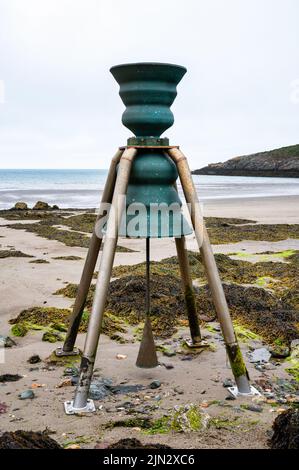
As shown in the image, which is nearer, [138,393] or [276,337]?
[138,393]

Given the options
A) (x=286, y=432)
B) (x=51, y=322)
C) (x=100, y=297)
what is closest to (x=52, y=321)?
(x=51, y=322)

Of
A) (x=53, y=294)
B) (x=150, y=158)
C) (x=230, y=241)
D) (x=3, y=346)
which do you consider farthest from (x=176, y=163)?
(x=230, y=241)

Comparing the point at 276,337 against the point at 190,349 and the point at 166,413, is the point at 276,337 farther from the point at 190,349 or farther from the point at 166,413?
the point at 166,413

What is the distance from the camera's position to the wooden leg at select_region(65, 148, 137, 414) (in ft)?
14.7

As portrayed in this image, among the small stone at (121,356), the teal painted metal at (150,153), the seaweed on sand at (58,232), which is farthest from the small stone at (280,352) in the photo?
the seaweed on sand at (58,232)

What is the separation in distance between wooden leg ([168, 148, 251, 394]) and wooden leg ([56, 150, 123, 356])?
2.26 ft

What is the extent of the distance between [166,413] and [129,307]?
3046 mm

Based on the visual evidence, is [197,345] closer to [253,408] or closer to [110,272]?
[253,408]

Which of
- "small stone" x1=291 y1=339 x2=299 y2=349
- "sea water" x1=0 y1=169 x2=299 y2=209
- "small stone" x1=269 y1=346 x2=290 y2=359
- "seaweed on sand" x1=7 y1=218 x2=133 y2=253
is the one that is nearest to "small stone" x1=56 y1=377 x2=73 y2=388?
"small stone" x1=269 y1=346 x2=290 y2=359

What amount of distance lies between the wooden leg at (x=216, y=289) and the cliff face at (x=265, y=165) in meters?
85.4

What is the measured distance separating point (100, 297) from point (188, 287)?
1531mm

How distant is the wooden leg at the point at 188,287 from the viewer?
5.65 m

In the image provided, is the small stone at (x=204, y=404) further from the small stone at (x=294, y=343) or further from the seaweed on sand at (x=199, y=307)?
the seaweed on sand at (x=199, y=307)

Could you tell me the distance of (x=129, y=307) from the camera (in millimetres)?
7406
